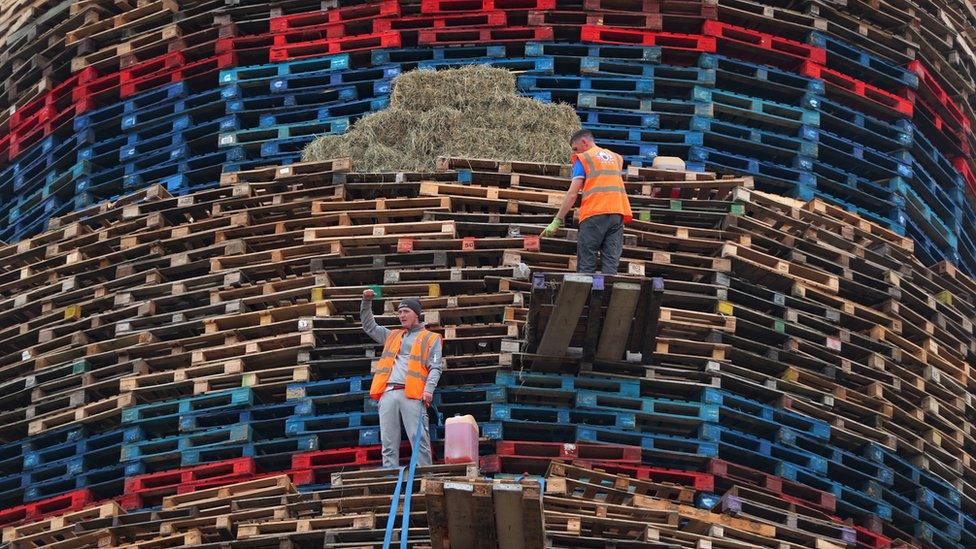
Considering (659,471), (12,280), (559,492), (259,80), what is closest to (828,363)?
(659,471)

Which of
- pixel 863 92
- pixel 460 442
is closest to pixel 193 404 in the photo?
pixel 460 442

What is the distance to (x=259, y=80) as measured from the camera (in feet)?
104

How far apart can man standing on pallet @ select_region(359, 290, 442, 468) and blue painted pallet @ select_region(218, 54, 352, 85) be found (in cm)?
695

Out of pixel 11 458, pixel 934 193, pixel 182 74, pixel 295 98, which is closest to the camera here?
pixel 11 458

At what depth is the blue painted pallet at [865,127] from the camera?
3178 centimetres

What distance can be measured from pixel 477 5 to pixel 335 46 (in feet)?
7.19

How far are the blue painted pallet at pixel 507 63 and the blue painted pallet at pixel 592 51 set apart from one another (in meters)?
0.13

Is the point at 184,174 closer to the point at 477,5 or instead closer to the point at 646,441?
the point at 477,5

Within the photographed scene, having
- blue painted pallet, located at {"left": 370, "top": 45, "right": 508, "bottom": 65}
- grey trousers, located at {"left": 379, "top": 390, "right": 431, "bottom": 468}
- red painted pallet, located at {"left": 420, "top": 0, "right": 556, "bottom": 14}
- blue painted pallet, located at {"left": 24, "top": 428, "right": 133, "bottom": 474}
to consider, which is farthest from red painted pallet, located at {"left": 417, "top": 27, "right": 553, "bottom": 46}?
grey trousers, located at {"left": 379, "top": 390, "right": 431, "bottom": 468}

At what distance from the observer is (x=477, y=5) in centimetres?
3225

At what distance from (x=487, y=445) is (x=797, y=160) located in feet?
24.0

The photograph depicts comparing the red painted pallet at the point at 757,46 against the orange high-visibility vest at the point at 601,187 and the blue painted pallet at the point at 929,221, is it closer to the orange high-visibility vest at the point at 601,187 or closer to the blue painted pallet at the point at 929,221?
the blue painted pallet at the point at 929,221

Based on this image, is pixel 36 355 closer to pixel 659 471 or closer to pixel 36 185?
pixel 36 185

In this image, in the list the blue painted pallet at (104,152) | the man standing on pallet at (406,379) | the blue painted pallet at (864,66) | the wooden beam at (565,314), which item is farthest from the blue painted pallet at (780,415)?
the blue painted pallet at (104,152)
